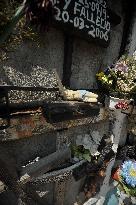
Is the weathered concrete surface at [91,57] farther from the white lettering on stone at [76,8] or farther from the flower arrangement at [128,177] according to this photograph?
the flower arrangement at [128,177]

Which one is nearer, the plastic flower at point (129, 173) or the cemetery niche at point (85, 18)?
the cemetery niche at point (85, 18)

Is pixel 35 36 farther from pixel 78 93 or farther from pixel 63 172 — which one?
pixel 63 172

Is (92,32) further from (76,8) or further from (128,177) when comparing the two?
(128,177)

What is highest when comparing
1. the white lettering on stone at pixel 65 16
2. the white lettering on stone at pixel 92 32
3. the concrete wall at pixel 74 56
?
the white lettering on stone at pixel 65 16

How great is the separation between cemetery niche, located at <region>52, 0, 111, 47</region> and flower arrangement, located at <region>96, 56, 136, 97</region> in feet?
1.54

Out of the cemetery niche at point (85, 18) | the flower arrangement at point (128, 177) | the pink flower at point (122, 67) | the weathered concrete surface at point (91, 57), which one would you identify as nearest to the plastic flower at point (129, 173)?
the flower arrangement at point (128, 177)

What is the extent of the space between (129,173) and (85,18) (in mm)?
2754

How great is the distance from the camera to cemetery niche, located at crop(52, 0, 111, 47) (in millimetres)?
3957

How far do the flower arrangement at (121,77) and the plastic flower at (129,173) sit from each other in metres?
1.33

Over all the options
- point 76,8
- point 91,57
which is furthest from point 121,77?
point 76,8

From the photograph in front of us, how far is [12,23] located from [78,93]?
2.52 metres

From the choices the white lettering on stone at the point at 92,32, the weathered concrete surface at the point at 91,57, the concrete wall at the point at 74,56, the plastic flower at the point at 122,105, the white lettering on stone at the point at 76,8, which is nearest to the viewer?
the concrete wall at the point at 74,56

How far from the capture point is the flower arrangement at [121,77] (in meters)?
5.00

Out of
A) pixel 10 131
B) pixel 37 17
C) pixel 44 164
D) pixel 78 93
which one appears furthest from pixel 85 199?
pixel 37 17
